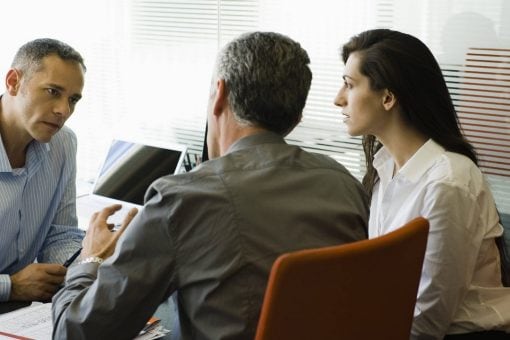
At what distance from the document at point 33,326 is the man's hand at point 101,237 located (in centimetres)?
23

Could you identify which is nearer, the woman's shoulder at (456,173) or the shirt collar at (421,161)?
the woman's shoulder at (456,173)

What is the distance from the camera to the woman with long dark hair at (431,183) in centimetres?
180

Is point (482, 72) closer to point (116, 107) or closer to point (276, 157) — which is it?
point (276, 157)

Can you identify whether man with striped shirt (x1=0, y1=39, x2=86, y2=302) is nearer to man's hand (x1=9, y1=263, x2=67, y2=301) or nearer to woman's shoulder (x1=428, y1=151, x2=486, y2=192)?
man's hand (x1=9, y1=263, x2=67, y2=301)

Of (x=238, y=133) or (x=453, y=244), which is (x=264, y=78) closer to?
(x=238, y=133)

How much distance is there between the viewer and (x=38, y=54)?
2129 millimetres

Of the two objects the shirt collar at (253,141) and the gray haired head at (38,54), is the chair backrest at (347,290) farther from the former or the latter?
the gray haired head at (38,54)

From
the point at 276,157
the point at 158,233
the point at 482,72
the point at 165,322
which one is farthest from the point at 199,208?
the point at 482,72

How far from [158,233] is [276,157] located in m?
0.28

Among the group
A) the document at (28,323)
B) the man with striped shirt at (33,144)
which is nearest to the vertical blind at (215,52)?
the man with striped shirt at (33,144)

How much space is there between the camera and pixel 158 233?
125cm

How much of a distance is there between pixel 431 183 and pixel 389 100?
308mm

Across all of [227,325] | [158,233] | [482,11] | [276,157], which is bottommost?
[227,325]

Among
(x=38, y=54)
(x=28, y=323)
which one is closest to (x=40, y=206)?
(x=38, y=54)
